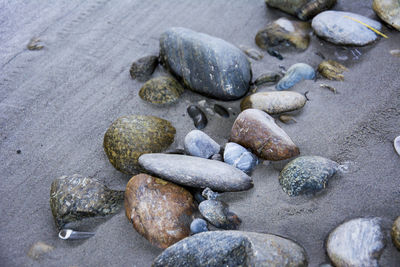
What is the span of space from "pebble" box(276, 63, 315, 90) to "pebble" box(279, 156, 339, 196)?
0.92 m

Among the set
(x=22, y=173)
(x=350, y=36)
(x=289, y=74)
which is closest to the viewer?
(x=22, y=173)

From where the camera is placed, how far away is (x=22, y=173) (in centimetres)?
247

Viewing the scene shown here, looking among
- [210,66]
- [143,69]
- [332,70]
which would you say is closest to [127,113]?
[143,69]

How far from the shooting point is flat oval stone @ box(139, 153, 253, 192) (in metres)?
2.10

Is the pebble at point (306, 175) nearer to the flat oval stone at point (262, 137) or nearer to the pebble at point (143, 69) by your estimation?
the flat oval stone at point (262, 137)

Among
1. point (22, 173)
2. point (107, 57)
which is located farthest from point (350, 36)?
point (22, 173)

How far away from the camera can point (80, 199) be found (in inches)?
83.3

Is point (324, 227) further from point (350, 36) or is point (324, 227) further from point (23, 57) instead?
point (23, 57)

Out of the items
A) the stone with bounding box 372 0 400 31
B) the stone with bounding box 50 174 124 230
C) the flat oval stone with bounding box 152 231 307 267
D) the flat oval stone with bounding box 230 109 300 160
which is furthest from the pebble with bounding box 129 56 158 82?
the stone with bounding box 372 0 400 31

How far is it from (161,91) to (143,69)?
15.9 inches

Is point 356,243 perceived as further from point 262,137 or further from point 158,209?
point 158,209

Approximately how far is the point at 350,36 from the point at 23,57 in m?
3.21

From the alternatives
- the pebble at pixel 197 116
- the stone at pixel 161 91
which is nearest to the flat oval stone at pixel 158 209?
the pebble at pixel 197 116

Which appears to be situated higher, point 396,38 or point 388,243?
point 396,38
